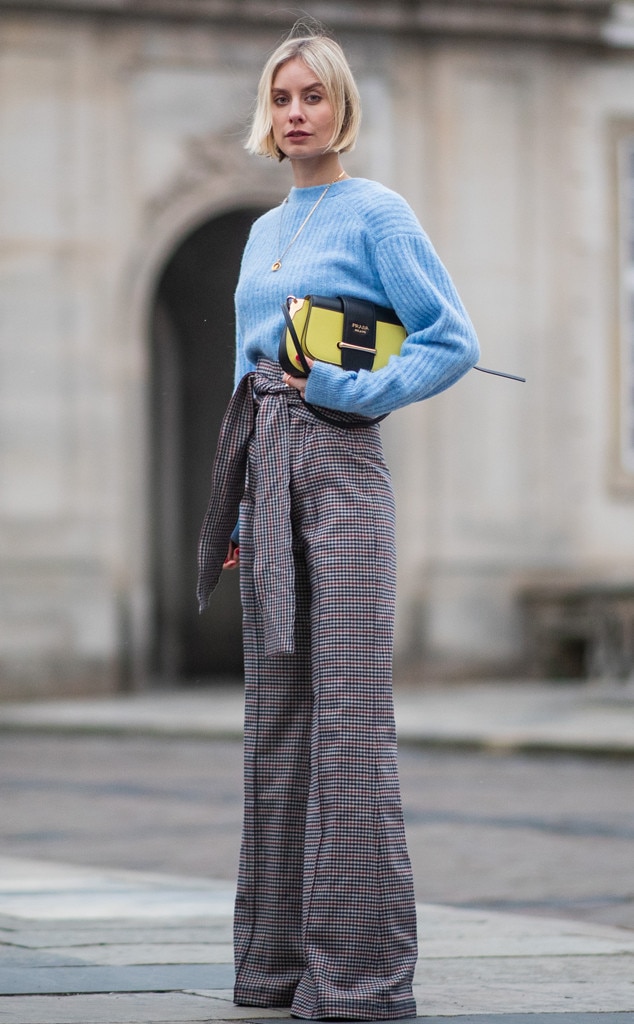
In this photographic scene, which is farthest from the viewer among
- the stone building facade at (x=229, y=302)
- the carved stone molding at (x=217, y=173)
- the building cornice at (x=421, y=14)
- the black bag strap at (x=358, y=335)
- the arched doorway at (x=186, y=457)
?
the arched doorway at (x=186, y=457)

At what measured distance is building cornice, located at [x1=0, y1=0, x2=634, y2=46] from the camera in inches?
590

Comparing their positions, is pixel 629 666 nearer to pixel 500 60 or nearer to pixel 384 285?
pixel 500 60

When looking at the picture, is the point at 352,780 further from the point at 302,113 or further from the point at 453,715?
the point at 453,715

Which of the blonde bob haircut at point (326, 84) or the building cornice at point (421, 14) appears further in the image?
the building cornice at point (421, 14)

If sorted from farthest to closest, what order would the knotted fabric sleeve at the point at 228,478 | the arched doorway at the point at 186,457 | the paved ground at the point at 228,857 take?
the arched doorway at the point at 186,457 < the paved ground at the point at 228,857 < the knotted fabric sleeve at the point at 228,478

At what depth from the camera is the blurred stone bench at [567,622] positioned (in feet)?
49.4

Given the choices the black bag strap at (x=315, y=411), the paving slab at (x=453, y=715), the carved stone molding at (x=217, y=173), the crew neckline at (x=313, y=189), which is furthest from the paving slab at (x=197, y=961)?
the carved stone molding at (x=217, y=173)

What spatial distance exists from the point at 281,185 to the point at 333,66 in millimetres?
12034

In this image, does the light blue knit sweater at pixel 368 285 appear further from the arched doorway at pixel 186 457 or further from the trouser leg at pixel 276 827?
the arched doorway at pixel 186 457

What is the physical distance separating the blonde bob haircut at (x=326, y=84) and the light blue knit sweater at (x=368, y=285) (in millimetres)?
100

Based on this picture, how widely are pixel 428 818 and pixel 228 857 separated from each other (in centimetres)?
133

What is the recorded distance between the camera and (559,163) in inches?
632

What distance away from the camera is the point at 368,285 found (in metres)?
3.56

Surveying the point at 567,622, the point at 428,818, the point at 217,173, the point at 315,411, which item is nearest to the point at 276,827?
the point at 315,411
